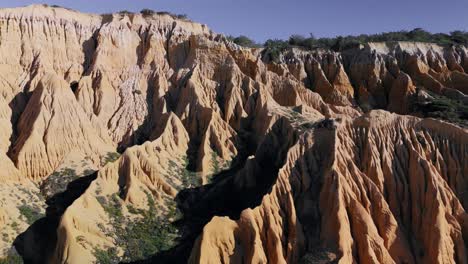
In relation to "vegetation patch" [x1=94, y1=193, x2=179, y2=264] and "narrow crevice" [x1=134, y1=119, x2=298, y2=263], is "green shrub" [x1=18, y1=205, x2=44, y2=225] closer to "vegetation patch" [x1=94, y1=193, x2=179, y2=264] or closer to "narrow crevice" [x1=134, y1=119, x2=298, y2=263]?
"vegetation patch" [x1=94, y1=193, x2=179, y2=264]

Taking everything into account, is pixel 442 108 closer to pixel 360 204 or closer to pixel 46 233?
pixel 360 204

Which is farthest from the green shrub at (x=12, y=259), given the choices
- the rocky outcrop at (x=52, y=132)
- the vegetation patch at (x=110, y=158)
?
the vegetation patch at (x=110, y=158)

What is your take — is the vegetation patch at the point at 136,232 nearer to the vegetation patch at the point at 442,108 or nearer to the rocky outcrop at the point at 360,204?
the rocky outcrop at the point at 360,204

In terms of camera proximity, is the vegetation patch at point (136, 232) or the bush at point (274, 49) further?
the bush at point (274, 49)

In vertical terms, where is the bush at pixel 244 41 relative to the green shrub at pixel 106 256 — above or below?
above

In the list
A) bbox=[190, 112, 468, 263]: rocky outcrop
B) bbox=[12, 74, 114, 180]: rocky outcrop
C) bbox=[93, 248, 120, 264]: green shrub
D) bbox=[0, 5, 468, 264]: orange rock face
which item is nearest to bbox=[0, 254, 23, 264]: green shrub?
bbox=[0, 5, 468, 264]: orange rock face

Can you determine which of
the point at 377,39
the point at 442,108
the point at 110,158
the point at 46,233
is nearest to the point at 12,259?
the point at 46,233

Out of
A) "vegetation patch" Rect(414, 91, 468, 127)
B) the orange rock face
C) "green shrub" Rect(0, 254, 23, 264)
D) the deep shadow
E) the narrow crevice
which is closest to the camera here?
"green shrub" Rect(0, 254, 23, 264)
